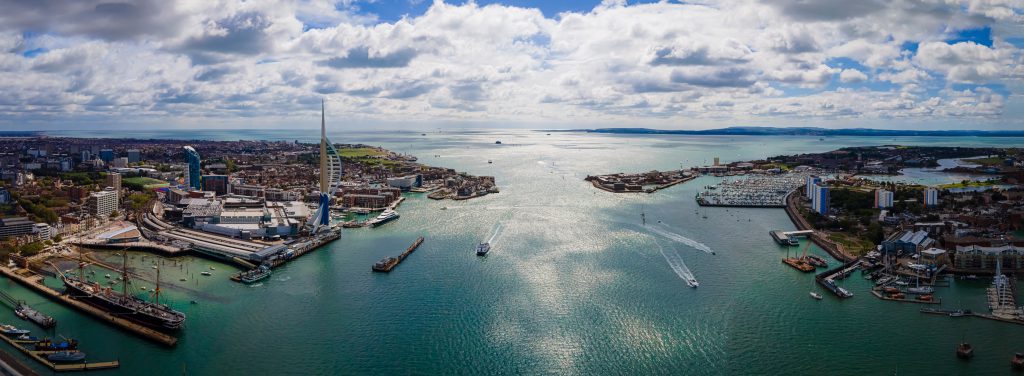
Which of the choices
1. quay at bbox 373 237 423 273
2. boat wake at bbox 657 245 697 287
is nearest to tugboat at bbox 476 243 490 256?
quay at bbox 373 237 423 273

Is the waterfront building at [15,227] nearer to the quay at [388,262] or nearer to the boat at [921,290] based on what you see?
the quay at [388,262]

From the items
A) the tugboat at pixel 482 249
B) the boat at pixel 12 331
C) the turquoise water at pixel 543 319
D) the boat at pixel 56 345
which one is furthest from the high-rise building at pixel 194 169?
the boat at pixel 56 345

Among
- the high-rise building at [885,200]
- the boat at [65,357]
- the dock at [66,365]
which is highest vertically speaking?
the high-rise building at [885,200]

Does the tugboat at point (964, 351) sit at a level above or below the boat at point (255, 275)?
below

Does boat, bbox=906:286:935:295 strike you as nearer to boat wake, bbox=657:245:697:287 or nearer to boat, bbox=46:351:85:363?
boat wake, bbox=657:245:697:287

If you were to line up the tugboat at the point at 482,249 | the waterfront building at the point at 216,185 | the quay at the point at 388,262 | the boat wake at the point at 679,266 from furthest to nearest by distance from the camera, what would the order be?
the waterfront building at the point at 216,185
the tugboat at the point at 482,249
the quay at the point at 388,262
the boat wake at the point at 679,266

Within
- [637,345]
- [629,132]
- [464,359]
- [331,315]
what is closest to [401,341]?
[464,359]
